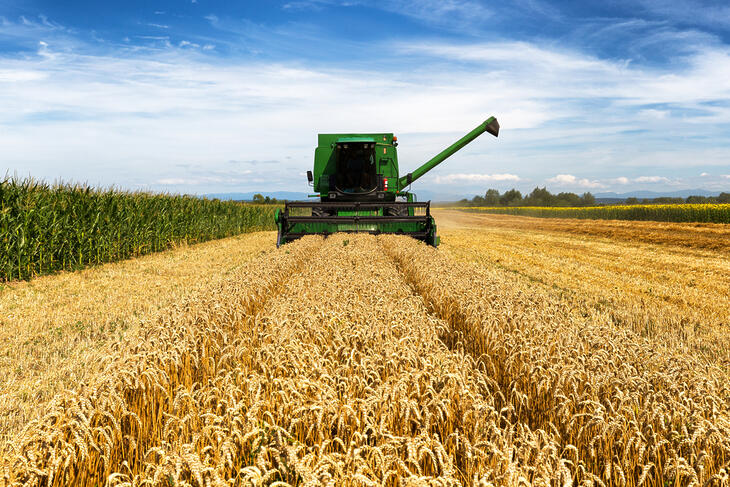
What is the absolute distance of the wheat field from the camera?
6.57 feet

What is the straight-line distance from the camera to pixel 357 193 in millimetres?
15516

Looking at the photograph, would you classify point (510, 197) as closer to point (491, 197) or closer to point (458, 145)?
point (491, 197)

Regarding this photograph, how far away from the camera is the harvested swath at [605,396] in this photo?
88.7 inches

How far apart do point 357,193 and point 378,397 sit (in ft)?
44.1

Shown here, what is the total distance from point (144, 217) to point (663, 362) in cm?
1712

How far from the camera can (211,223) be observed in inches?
942

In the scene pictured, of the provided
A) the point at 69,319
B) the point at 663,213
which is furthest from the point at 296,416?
the point at 663,213

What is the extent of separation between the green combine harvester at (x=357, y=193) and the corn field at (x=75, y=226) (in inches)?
220

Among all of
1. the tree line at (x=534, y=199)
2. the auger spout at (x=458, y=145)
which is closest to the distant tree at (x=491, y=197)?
the tree line at (x=534, y=199)

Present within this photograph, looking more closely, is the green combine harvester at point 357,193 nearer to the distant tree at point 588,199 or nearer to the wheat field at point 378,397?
the wheat field at point 378,397

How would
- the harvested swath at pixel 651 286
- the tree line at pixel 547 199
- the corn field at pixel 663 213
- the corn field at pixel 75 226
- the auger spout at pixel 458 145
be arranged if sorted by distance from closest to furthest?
the harvested swath at pixel 651 286 → the corn field at pixel 75 226 → the auger spout at pixel 458 145 → the corn field at pixel 663 213 → the tree line at pixel 547 199

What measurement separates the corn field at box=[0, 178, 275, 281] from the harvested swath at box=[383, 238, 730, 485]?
1112 cm

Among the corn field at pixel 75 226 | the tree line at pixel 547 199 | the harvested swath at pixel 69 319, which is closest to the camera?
the harvested swath at pixel 69 319

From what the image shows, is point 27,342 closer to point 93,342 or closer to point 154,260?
point 93,342
